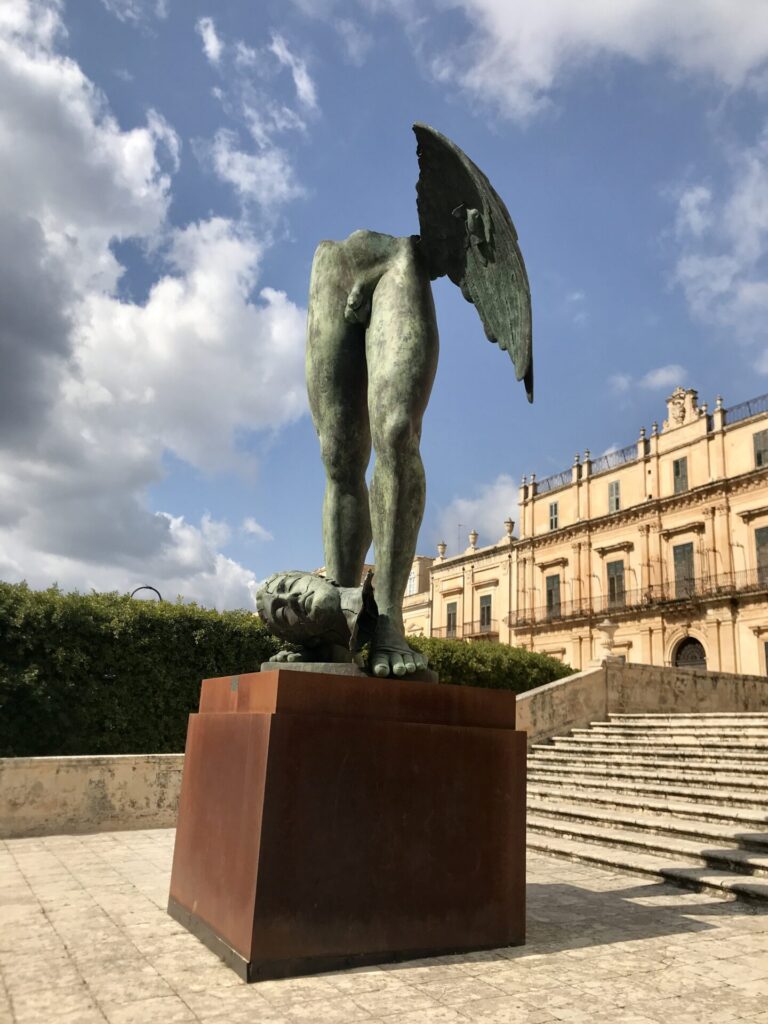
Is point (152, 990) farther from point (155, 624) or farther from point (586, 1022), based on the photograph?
point (155, 624)

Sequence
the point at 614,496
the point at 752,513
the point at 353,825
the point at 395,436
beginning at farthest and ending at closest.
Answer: the point at 614,496 → the point at 752,513 → the point at 395,436 → the point at 353,825

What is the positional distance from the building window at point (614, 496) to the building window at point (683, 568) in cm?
406

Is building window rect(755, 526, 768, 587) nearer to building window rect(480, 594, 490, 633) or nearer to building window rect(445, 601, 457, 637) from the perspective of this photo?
building window rect(480, 594, 490, 633)

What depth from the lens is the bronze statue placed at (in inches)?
134

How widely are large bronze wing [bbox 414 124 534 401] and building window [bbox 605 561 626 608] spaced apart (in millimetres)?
33747

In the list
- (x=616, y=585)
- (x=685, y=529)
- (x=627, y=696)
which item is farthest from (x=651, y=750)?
(x=616, y=585)

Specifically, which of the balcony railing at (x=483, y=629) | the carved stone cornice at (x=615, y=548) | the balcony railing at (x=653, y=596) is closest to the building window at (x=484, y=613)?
the balcony railing at (x=483, y=629)

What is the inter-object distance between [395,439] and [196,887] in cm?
196

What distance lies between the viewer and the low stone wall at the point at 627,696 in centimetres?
1302

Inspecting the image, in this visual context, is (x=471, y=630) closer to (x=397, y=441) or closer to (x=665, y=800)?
(x=665, y=800)

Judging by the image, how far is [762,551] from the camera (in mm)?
30344

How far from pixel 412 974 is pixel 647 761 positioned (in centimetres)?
785

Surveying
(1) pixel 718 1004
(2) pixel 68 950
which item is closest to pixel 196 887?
(2) pixel 68 950

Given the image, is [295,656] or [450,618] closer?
→ [295,656]
